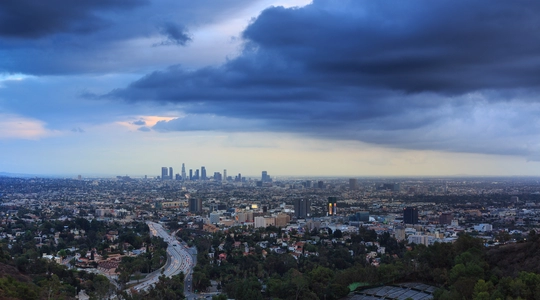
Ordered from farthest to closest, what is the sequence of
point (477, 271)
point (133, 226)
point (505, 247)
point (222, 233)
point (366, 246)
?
point (133, 226) < point (222, 233) < point (366, 246) < point (505, 247) < point (477, 271)

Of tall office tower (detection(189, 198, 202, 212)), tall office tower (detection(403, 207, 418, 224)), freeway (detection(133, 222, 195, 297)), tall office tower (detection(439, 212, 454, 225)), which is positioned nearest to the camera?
freeway (detection(133, 222, 195, 297))

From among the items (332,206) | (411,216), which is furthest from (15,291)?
(332,206)

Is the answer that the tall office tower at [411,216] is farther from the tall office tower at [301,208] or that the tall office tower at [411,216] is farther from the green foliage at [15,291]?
the green foliage at [15,291]

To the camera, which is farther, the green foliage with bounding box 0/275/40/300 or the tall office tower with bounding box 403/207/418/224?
the tall office tower with bounding box 403/207/418/224

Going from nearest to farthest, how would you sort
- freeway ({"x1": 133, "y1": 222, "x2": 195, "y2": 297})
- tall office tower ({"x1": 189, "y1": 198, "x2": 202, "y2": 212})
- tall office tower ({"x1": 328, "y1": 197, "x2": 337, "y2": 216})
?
freeway ({"x1": 133, "y1": 222, "x2": 195, "y2": 297})
tall office tower ({"x1": 328, "y1": 197, "x2": 337, "y2": 216})
tall office tower ({"x1": 189, "y1": 198, "x2": 202, "y2": 212})

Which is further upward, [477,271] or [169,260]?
[477,271]

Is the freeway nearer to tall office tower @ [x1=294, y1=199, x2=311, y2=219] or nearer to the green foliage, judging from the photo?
the green foliage

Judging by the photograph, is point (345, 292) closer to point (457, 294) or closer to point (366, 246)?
point (457, 294)

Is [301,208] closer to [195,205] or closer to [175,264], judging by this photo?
[195,205]

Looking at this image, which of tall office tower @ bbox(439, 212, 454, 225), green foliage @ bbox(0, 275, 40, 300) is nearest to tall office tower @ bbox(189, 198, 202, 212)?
tall office tower @ bbox(439, 212, 454, 225)

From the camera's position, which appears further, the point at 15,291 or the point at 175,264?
the point at 175,264

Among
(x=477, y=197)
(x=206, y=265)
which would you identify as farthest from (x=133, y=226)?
(x=477, y=197)
